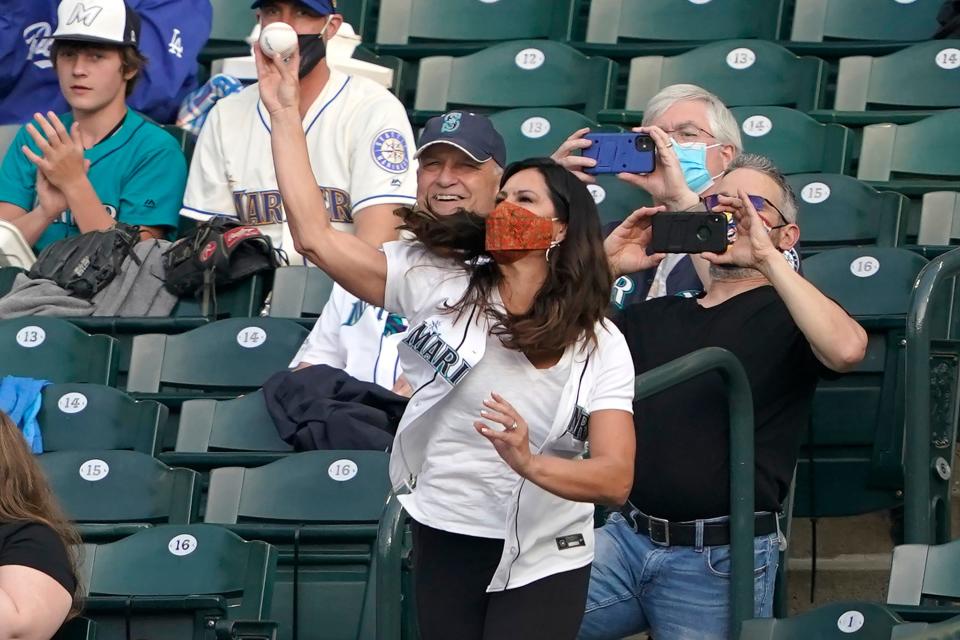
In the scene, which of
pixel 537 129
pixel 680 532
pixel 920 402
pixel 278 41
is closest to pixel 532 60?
pixel 537 129

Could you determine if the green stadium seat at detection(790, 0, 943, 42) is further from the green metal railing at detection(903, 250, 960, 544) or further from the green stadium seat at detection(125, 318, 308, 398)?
the green metal railing at detection(903, 250, 960, 544)

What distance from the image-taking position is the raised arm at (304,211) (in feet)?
9.14

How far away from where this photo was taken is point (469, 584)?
A: 8.91 ft

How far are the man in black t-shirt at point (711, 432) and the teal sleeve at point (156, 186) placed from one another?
229 cm

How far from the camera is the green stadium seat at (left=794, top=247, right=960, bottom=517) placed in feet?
13.7

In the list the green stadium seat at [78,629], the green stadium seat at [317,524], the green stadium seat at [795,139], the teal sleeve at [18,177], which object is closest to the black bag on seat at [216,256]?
the teal sleeve at [18,177]

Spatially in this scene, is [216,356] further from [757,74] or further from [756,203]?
[757,74]

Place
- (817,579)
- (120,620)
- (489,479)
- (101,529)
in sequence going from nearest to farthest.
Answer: (489,479) < (120,620) < (101,529) < (817,579)

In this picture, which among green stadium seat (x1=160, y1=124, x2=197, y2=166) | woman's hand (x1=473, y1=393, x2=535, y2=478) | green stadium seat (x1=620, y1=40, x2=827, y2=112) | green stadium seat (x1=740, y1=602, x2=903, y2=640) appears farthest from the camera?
green stadium seat (x1=160, y1=124, x2=197, y2=166)

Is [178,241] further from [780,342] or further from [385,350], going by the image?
[780,342]

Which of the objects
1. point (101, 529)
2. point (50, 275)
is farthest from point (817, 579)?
point (50, 275)

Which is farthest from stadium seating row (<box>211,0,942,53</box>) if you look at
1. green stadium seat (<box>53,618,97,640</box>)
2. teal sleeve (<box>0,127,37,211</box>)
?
green stadium seat (<box>53,618,97,640</box>)

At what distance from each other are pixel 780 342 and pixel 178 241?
2.17m

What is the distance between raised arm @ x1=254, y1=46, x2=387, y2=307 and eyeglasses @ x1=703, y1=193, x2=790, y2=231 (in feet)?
3.01
